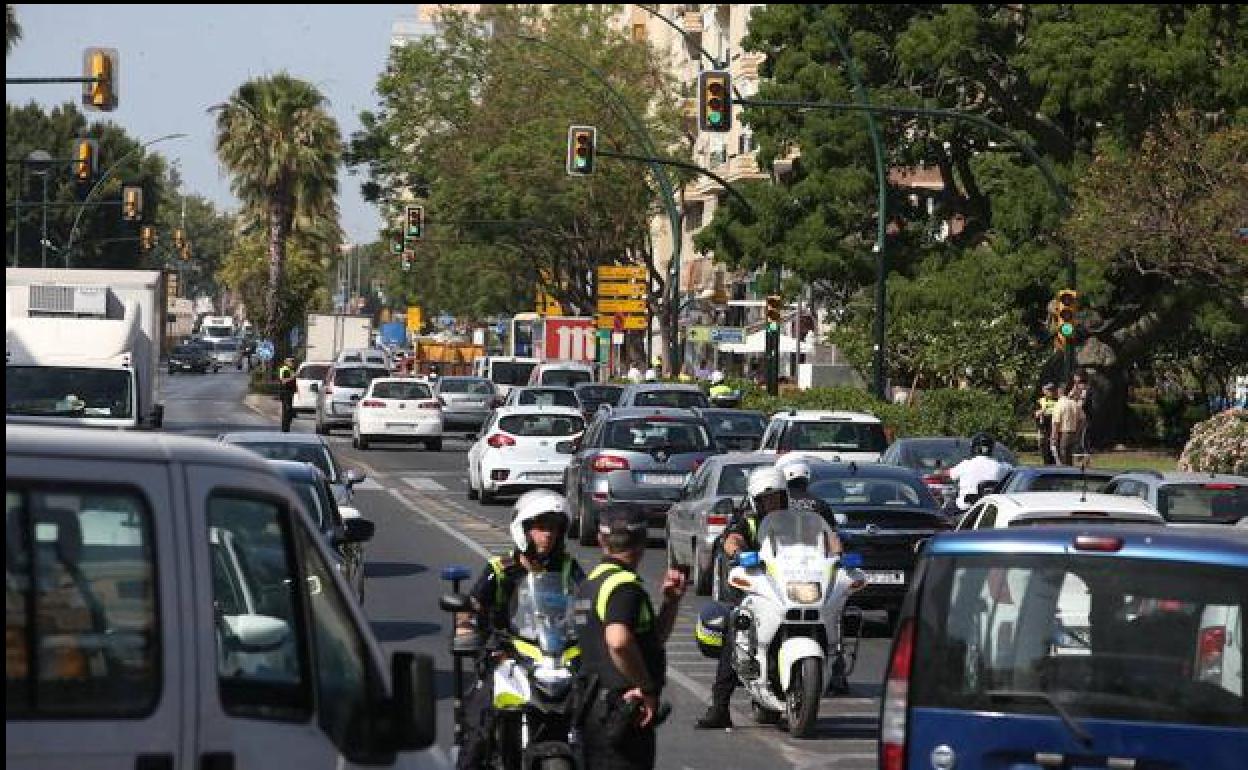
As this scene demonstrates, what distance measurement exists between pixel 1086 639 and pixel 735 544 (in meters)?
6.71

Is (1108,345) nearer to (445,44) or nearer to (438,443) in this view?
(438,443)

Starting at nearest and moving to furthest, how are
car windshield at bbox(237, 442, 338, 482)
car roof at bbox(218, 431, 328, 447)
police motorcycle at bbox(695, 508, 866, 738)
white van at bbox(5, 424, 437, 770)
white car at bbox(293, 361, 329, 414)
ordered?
white van at bbox(5, 424, 437, 770), police motorcycle at bbox(695, 508, 866, 738), car roof at bbox(218, 431, 328, 447), car windshield at bbox(237, 442, 338, 482), white car at bbox(293, 361, 329, 414)

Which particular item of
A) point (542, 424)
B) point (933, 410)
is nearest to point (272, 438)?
point (542, 424)

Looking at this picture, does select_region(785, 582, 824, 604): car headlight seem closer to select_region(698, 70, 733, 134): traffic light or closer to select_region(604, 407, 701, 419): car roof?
select_region(604, 407, 701, 419): car roof

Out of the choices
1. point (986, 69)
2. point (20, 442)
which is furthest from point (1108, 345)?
point (20, 442)


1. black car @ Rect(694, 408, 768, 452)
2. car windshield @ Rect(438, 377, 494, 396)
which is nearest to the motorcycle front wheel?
black car @ Rect(694, 408, 768, 452)

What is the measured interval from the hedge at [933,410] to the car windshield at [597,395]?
300cm

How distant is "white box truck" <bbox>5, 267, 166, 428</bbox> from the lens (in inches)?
1096

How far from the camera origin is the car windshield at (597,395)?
5066 centimetres

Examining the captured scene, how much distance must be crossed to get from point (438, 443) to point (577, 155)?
10498 mm

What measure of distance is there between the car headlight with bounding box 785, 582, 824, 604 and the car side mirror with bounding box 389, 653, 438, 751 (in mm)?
8280

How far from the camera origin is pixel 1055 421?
1630 inches

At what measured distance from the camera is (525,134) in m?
83.4

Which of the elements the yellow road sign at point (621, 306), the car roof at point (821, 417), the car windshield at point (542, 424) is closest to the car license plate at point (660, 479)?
the car roof at point (821, 417)
